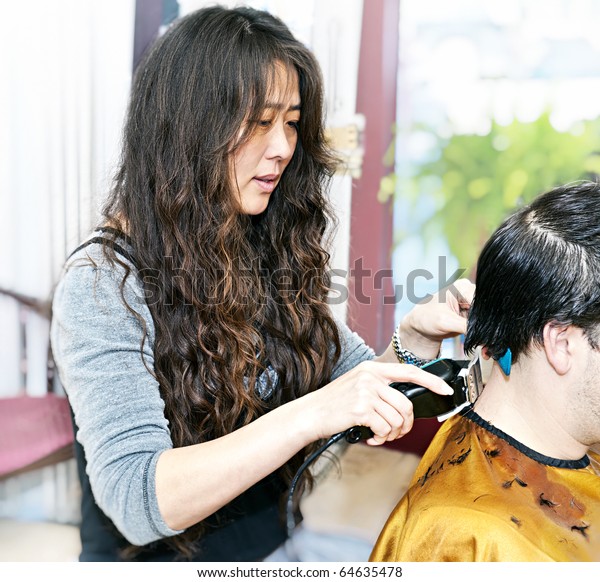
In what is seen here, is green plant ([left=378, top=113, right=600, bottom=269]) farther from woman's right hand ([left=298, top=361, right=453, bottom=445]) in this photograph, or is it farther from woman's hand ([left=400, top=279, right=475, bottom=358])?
woman's right hand ([left=298, top=361, right=453, bottom=445])

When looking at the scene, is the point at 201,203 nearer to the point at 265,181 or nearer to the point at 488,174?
the point at 265,181

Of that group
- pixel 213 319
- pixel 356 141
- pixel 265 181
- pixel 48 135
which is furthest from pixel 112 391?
pixel 356 141

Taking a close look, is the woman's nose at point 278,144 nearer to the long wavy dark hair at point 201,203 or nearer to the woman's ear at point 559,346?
the long wavy dark hair at point 201,203

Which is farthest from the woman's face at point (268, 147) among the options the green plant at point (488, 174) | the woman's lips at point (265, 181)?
the green plant at point (488, 174)

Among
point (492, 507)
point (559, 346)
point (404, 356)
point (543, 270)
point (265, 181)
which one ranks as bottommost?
point (492, 507)

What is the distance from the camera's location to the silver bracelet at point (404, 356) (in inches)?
53.0

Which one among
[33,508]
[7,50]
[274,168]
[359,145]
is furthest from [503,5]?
[33,508]

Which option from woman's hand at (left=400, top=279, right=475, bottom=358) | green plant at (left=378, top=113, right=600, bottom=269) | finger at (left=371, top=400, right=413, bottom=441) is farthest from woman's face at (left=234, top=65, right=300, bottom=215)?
green plant at (left=378, top=113, right=600, bottom=269)

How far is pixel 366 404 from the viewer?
0.91 meters

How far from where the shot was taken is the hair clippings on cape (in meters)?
1.10

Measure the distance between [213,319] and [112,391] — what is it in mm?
267

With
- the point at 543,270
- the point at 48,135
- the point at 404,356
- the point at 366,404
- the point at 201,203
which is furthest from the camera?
the point at 48,135

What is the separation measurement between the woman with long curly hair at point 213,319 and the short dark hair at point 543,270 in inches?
7.8

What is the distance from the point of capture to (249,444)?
0.93 m
